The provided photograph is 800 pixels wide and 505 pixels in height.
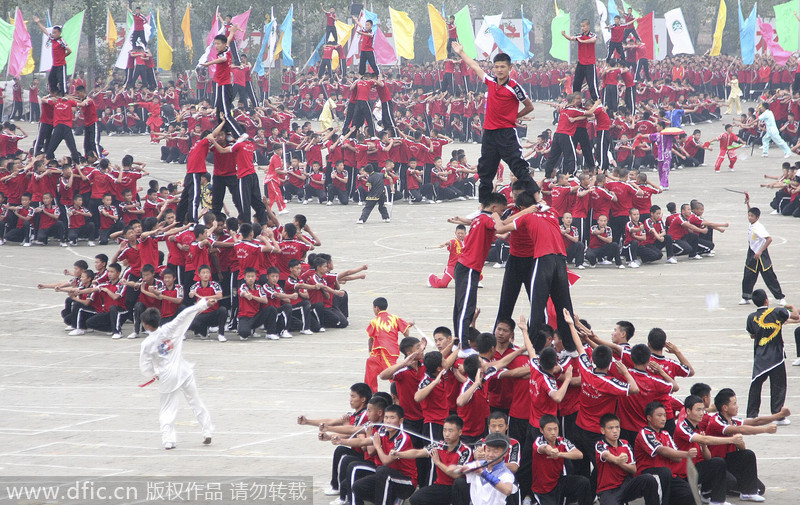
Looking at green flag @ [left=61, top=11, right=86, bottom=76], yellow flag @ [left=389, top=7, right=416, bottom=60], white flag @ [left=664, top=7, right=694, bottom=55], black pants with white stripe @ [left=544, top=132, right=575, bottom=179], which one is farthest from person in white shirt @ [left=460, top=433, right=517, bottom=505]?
white flag @ [left=664, top=7, right=694, bottom=55]

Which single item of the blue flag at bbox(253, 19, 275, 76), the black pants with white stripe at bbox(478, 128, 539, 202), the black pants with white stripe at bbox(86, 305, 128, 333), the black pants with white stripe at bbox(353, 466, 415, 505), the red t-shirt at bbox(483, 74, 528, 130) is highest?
the blue flag at bbox(253, 19, 275, 76)

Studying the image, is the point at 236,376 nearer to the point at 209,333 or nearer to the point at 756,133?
the point at 209,333

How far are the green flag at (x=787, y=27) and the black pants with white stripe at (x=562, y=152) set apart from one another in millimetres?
16174

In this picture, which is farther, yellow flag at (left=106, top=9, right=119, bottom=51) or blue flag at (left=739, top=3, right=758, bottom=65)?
yellow flag at (left=106, top=9, right=119, bottom=51)

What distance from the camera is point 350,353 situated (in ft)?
44.6

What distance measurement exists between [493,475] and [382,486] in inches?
43.3

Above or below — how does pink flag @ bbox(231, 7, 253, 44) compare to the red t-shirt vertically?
above

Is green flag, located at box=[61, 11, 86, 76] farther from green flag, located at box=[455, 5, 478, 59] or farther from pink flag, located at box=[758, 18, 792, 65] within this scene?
pink flag, located at box=[758, 18, 792, 65]

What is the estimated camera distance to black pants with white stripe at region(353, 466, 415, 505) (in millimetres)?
8109

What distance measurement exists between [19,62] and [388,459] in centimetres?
2615

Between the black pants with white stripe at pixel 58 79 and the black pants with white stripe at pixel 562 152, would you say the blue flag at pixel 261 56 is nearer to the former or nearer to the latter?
the black pants with white stripe at pixel 58 79

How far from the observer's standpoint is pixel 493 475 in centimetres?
746

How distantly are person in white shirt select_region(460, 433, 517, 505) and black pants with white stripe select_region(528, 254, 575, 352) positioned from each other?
5.29ft

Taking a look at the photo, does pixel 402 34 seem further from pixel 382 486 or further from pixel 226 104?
pixel 382 486
